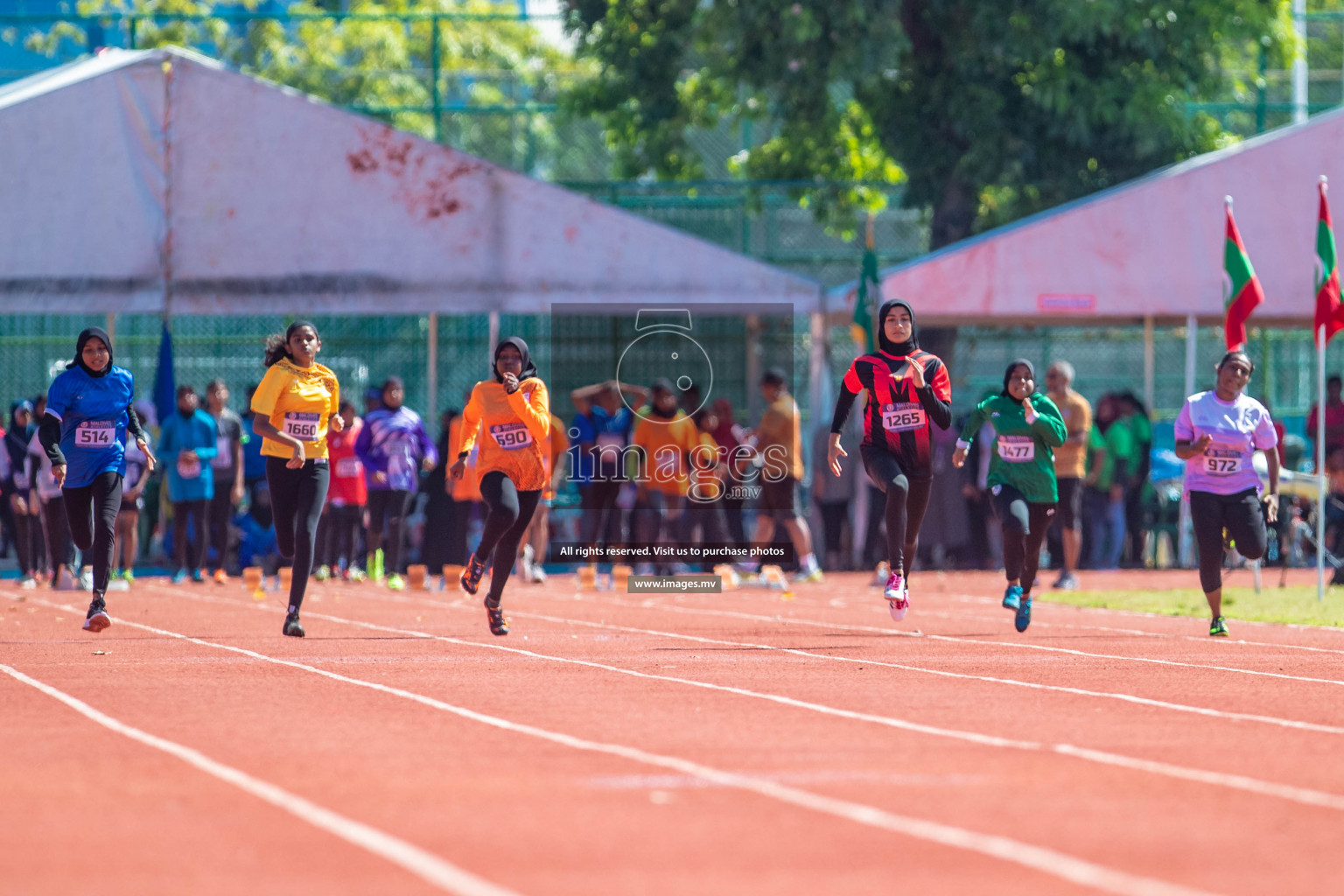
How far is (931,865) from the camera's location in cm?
595

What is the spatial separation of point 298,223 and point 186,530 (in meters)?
3.88

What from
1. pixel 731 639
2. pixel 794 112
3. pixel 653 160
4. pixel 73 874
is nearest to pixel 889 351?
pixel 731 639

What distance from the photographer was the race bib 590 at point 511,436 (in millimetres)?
13992

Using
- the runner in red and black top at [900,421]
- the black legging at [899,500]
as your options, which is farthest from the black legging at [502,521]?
the black legging at [899,500]

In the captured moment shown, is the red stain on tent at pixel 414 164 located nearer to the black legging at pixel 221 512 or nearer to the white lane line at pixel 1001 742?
the black legging at pixel 221 512

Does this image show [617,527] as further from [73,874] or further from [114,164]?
[73,874]

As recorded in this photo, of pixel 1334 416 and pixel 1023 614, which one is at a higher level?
pixel 1334 416

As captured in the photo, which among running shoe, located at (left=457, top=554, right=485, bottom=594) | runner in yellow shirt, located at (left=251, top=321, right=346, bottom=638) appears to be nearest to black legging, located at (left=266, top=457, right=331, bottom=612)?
runner in yellow shirt, located at (left=251, top=321, right=346, bottom=638)

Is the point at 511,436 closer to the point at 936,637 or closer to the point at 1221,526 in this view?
the point at 936,637

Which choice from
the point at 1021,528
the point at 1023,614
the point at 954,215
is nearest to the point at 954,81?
the point at 954,215

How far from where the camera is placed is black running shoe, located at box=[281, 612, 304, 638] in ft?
46.0

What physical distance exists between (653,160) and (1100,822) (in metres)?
24.4

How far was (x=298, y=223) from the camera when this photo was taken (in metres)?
23.4

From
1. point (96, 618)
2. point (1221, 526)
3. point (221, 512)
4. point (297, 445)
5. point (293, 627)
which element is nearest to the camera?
point (96, 618)
